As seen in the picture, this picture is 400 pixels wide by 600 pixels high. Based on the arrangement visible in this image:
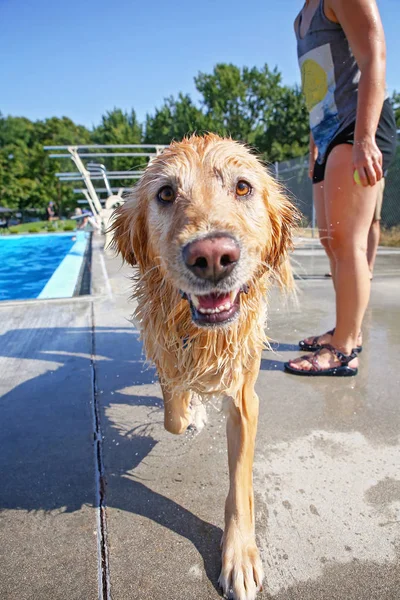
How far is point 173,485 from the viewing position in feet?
5.68

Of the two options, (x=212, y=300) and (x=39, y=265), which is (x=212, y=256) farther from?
(x=39, y=265)

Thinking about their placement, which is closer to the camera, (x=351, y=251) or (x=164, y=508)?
(x=164, y=508)

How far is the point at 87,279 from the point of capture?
7730 millimetres

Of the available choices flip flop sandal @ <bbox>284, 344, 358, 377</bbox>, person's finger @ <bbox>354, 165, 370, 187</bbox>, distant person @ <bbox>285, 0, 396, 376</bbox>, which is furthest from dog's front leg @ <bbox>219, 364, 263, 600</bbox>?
person's finger @ <bbox>354, 165, 370, 187</bbox>

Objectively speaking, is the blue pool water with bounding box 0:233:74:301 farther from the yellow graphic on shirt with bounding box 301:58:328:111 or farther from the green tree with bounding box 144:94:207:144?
the green tree with bounding box 144:94:207:144

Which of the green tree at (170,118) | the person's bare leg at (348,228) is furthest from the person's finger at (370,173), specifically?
the green tree at (170,118)

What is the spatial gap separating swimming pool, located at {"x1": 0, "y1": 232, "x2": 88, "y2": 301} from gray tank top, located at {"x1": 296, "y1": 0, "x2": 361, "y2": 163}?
426 centimetres

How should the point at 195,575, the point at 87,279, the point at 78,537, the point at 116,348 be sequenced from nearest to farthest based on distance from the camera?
the point at 195,575
the point at 78,537
the point at 116,348
the point at 87,279

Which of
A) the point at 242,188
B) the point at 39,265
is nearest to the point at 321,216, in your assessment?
the point at 242,188

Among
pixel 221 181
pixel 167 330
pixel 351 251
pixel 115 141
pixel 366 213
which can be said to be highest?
pixel 115 141

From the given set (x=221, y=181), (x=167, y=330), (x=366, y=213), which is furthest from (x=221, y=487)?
(x=366, y=213)

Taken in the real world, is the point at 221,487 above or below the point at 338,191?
below

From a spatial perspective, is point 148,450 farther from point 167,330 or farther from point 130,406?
point 167,330

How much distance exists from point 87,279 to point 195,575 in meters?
6.92
